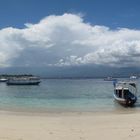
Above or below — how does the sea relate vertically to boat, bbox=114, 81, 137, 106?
below

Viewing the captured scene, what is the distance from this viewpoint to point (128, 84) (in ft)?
161

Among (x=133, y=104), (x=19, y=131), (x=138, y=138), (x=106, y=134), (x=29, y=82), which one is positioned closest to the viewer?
(x=138, y=138)

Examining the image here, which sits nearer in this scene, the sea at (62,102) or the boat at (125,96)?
the sea at (62,102)

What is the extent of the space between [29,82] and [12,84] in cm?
729

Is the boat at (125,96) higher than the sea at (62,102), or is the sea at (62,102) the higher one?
the boat at (125,96)

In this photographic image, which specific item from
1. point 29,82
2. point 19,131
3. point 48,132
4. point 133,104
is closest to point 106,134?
point 48,132

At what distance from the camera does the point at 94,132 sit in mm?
16781

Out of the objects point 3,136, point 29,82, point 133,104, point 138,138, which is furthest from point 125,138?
point 29,82

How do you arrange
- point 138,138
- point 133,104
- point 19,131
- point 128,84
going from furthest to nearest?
point 128,84 → point 133,104 → point 19,131 → point 138,138

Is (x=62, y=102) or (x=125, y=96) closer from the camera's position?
(x=125, y=96)

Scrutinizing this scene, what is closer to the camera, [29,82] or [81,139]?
[81,139]

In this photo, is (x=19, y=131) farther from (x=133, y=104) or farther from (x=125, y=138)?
(x=133, y=104)

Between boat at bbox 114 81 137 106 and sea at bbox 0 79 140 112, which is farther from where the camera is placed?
boat at bbox 114 81 137 106

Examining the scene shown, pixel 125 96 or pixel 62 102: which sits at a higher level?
pixel 125 96
